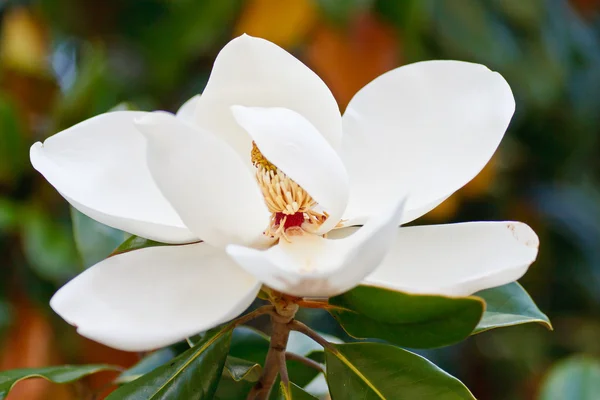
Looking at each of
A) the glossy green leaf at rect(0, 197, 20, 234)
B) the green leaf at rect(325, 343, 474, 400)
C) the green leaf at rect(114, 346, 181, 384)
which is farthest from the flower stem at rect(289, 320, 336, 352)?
the glossy green leaf at rect(0, 197, 20, 234)

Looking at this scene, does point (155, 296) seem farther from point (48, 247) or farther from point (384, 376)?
point (48, 247)

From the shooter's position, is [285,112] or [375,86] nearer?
[285,112]

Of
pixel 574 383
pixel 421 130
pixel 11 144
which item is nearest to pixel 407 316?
pixel 421 130

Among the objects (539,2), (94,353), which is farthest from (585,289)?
(94,353)

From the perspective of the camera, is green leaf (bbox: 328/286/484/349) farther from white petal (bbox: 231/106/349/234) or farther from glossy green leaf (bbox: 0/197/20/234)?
glossy green leaf (bbox: 0/197/20/234)

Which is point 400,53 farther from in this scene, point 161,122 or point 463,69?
point 161,122

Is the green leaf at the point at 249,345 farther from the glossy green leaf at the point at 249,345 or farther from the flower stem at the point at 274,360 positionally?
the flower stem at the point at 274,360

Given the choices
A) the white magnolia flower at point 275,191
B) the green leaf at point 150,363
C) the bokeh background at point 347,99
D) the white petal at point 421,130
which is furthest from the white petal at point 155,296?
the bokeh background at point 347,99
